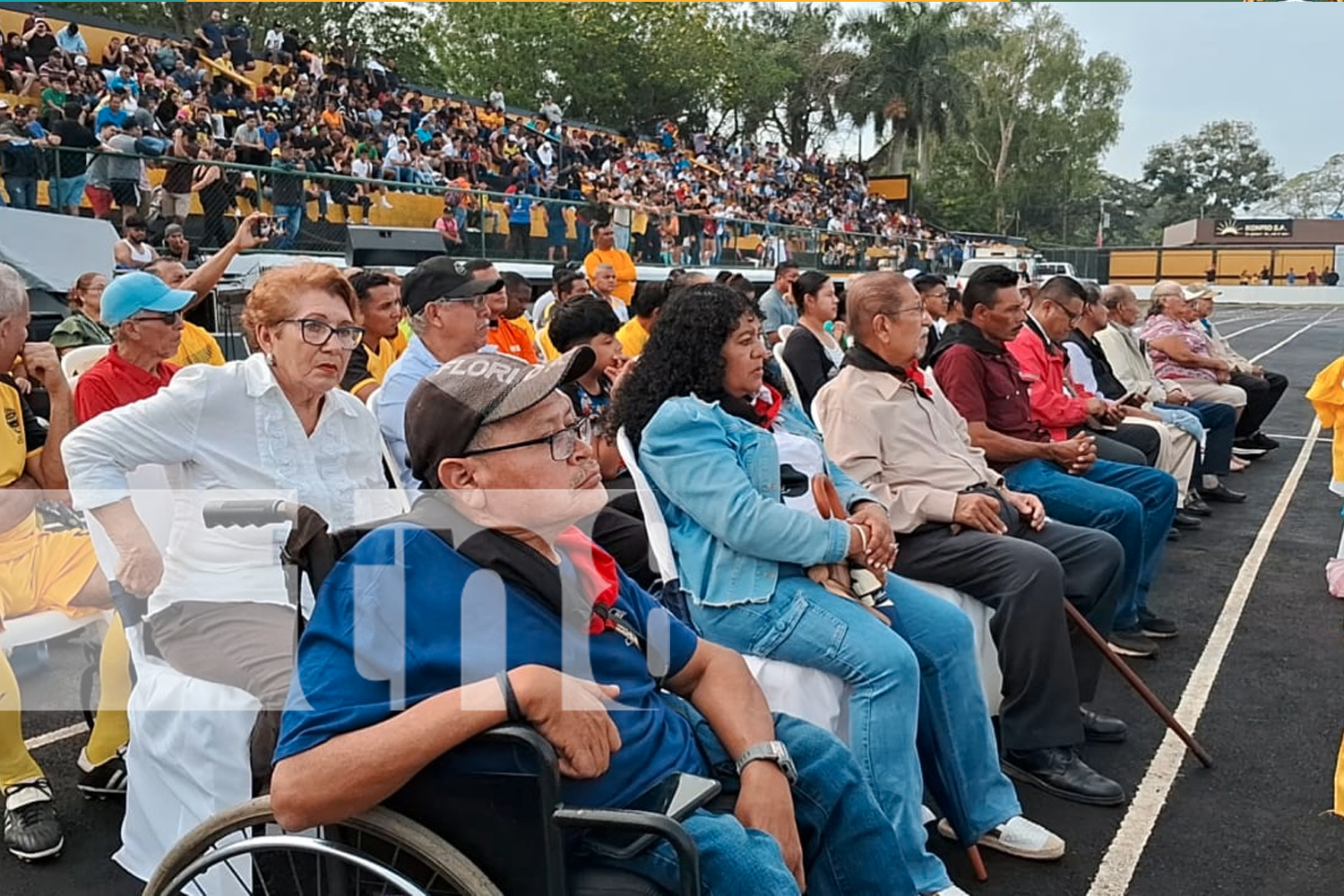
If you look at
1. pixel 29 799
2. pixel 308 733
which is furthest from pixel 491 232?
pixel 308 733

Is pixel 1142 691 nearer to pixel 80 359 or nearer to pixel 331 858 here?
pixel 331 858

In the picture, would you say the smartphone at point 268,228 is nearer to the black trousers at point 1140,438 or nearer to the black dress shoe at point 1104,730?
the black trousers at point 1140,438

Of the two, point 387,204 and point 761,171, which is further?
point 761,171

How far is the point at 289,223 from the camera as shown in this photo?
35.8 feet

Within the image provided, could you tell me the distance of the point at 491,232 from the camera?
46.5 feet

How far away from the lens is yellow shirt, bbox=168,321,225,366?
4.78m

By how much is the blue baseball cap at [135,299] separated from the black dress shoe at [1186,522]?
6067mm

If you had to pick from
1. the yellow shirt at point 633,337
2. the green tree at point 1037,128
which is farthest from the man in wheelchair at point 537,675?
the green tree at point 1037,128

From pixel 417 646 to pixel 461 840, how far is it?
1.06 feet

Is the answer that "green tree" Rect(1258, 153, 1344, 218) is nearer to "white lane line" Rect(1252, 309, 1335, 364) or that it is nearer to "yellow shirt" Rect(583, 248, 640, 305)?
"white lane line" Rect(1252, 309, 1335, 364)

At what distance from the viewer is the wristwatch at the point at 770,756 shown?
2.08m

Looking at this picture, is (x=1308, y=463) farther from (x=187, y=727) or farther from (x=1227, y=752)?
(x=187, y=727)

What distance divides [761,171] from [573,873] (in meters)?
33.6

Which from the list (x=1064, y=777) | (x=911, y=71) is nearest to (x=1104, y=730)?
(x=1064, y=777)
